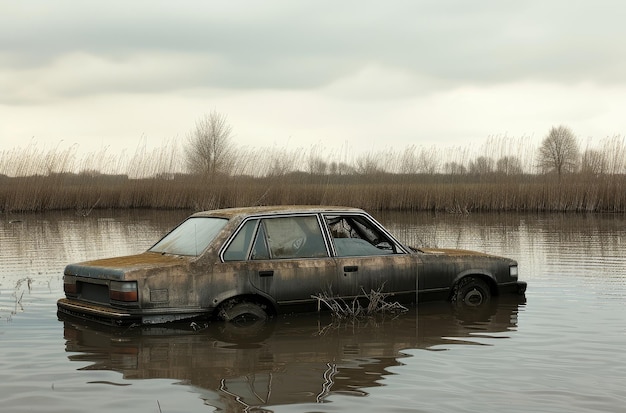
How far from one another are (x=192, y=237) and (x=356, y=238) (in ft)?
6.15

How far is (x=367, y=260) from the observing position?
8.76 meters

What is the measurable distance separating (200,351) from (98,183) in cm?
2937

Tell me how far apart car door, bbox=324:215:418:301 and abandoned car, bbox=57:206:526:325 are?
1 cm

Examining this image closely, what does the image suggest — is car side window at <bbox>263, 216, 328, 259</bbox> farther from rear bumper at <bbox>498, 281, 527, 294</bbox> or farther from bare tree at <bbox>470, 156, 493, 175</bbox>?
bare tree at <bbox>470, 156, 493, 175</bbox>

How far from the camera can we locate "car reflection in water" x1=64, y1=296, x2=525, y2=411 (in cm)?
588

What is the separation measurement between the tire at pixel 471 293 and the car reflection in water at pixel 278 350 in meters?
0.23

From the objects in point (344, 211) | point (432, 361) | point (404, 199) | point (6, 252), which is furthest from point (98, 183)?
point (432, 361)

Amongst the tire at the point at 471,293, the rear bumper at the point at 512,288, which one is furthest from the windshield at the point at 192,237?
the rear bumper at the point at 512,288

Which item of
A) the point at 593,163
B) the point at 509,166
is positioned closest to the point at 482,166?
the point at 509,166

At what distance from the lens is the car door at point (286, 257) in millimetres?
8188

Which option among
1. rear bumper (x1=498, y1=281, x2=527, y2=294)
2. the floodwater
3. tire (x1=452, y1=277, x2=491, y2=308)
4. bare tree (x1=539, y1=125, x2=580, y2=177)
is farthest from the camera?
bare tree (x1=539, y1=125, x2=580, y2=177)

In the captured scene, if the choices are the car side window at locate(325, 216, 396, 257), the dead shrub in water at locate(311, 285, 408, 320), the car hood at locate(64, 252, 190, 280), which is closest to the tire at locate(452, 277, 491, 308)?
the dead shrub in water at locate(311, 285, 408, 320)

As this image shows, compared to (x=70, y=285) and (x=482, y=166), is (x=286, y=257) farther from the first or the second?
(x=482, y=166)

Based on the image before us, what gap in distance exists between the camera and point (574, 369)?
638 cm
